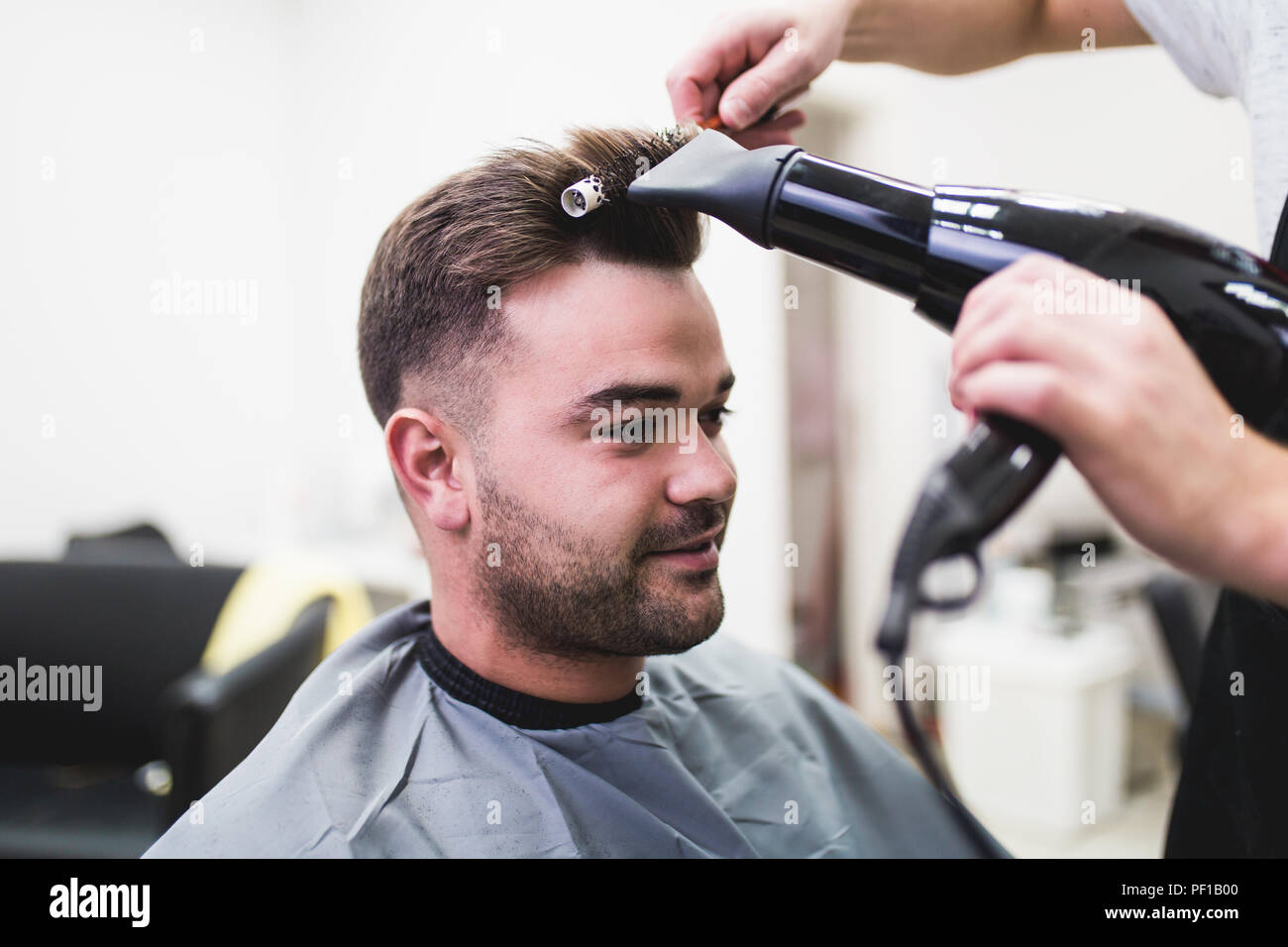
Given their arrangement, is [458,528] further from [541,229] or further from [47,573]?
[47,573]

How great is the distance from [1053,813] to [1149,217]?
244 centimetres

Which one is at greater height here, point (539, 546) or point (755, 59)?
point (755, 59)

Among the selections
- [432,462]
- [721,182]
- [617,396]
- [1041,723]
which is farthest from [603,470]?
[1041,723]

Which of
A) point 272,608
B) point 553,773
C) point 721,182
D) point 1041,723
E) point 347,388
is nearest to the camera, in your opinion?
point 721,182

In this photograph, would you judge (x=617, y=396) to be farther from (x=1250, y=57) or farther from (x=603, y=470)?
(x=1250, y=57)

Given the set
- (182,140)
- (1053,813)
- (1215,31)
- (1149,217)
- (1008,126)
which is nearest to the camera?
(1149,217)

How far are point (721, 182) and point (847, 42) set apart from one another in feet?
1.50

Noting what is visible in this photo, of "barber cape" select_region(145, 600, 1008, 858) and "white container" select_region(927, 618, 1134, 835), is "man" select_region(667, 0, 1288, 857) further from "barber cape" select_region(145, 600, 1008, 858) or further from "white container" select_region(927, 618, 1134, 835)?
"white container" select_region(927, 618, 1134, 835)

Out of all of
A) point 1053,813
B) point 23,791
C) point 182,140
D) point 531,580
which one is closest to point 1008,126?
point 1053,813

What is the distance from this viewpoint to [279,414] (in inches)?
102

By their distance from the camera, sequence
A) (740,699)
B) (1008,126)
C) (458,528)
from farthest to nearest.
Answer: (1008,126)
(740,699)
(458,528)

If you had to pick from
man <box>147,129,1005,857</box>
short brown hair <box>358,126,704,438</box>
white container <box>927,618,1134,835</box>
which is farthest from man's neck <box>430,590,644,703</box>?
white container <box>927,618,1134,835</box>

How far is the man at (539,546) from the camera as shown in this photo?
871 millimetres

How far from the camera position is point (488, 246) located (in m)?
0.92
